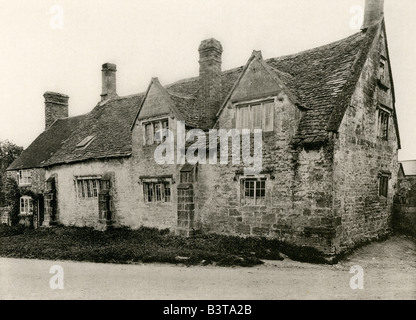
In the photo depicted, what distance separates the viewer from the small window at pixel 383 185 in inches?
613

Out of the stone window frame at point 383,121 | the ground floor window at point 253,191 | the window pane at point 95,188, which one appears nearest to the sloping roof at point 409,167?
the stone window frame at point 383,121

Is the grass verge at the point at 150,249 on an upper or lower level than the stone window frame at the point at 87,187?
lower

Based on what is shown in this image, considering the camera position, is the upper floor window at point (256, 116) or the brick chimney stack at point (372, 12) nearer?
the upper floor window at point (256, 116)

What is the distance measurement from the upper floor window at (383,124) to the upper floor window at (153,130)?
9555 millimetres

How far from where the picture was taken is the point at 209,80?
52.9 ft

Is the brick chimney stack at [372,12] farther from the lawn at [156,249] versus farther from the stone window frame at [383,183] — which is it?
the lawn at [156,249]

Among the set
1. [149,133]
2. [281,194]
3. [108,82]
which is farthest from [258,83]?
[108,82]

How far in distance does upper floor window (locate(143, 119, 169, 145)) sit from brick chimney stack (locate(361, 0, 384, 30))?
9.65m

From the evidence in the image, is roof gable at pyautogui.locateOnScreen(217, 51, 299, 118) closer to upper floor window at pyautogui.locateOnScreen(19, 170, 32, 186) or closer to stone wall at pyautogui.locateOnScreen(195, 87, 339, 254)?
stone wall at pyautogui.locateOnScreen(195, 87, 339, 254)

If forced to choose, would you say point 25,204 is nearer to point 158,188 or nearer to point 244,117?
point 158,188

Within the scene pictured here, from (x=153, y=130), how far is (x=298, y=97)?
7.29 meters

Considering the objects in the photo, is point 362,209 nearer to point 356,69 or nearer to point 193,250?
point 356,69

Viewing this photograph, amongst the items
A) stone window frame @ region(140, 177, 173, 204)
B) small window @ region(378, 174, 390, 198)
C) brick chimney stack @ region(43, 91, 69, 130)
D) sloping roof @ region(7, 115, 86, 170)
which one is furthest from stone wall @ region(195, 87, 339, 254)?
brick chimney stack @ region(43, 91, 69, 130)
